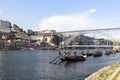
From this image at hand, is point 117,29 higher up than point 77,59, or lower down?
higher up

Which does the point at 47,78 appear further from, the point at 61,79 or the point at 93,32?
the point at 93,32

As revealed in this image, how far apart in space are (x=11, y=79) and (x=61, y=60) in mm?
35600

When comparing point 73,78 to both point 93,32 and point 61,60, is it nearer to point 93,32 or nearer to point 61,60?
point 61,60

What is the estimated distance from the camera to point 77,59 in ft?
265

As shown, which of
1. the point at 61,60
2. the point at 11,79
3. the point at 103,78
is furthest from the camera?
the point at 61,60

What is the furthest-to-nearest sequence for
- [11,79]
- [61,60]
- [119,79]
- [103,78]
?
[61,60], [11,79], [103,78], [119,79]

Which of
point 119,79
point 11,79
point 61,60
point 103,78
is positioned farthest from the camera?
point 61,60

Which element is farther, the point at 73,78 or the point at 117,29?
the point at 117,29

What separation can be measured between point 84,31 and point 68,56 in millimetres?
111015

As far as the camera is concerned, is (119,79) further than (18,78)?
No

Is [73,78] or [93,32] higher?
[93,32]

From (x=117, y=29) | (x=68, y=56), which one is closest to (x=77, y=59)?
(x=68, y=56)

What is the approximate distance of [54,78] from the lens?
4325 centimetres

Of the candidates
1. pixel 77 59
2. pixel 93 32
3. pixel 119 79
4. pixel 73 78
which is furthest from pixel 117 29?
pixel 119 79
